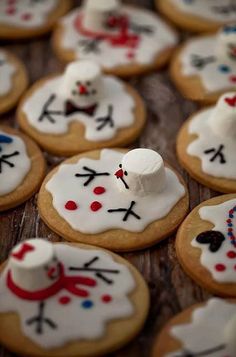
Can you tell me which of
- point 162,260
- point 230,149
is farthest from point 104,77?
point 162,260

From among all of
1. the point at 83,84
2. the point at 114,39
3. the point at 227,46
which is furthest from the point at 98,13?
the point at 227,46

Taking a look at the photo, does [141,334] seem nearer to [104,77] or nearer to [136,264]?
[136,264]

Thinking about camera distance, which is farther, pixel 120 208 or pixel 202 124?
pixel 202 124

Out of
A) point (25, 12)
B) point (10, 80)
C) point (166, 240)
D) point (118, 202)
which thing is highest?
point (25, 12)

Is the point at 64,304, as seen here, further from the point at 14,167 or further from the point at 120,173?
the point at 14,167

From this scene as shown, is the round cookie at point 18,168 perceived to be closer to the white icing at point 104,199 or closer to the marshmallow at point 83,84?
the white icing at point 104,199

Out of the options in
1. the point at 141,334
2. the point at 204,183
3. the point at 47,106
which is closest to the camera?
the point at 141,334

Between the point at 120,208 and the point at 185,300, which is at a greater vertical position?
the point at 120,208

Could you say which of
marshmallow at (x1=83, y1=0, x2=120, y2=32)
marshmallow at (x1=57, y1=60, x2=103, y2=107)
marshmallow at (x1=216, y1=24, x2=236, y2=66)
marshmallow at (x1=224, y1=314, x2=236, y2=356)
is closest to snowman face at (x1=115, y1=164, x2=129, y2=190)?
marshmallow at (x1=57, y1=60, x2=103, y2=107)
